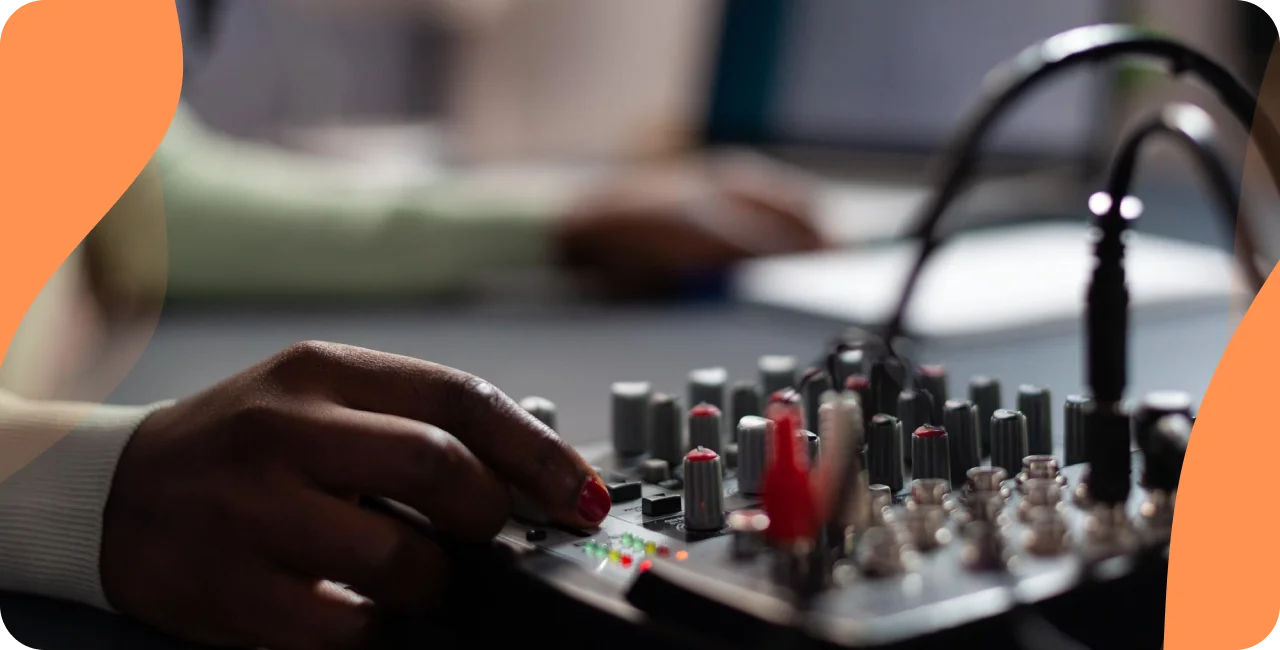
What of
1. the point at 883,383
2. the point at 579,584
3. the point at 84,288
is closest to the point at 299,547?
the point at 579,584

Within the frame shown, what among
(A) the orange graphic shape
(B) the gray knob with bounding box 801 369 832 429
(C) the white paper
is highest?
(A) the orange graphic shape

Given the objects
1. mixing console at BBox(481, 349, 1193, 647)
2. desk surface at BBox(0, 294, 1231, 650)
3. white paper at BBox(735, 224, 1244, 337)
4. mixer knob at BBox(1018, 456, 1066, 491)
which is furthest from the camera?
white paper at BBox(735, 224, 1244, 337)

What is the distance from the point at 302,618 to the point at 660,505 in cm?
14

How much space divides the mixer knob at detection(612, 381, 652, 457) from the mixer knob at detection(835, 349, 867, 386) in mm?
93

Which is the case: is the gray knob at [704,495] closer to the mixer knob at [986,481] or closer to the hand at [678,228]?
the mixer knob at [986,481]

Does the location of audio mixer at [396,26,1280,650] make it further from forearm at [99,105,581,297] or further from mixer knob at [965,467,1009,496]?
forearm at [99,105,581,297]

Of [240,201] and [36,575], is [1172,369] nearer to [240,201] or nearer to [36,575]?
[36,575]

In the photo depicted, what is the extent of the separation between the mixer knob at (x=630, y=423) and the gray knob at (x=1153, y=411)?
229 millimetres

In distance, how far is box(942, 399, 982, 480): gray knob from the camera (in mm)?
440

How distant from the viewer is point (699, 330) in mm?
1069

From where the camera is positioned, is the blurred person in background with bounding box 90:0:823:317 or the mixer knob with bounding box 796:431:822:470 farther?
the blurred person in background with bounding box 90:0:823:317

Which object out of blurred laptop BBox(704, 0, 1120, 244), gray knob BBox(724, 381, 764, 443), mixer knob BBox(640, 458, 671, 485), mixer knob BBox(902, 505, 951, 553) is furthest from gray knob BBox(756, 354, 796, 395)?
blurred laptop BBox(704, 0, 1120, 244)

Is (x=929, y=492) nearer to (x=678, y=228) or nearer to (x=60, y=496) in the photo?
(x=60, y=496)

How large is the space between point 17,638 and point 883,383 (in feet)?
1.21
